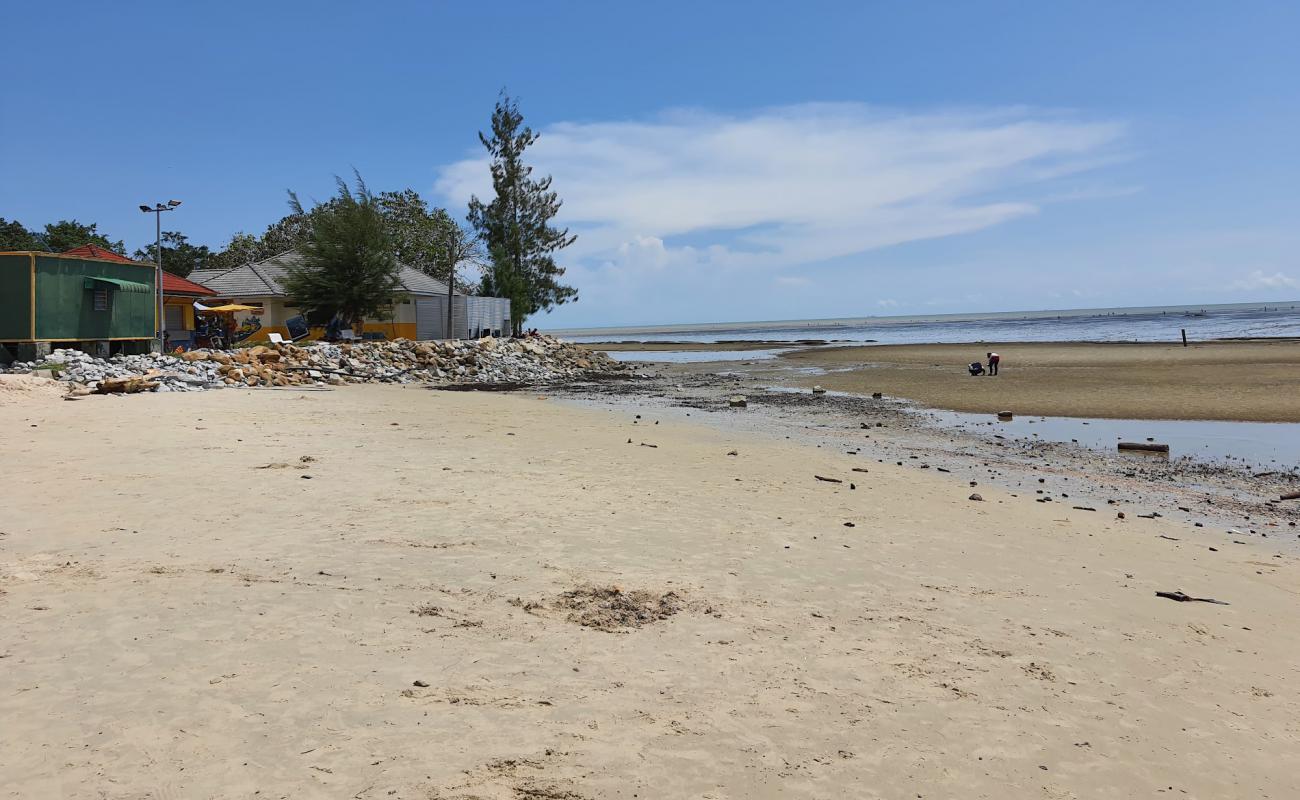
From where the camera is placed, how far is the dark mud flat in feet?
30.3

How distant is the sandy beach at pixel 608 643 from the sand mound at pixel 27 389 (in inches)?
274

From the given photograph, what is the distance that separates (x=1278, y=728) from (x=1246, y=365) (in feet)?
116

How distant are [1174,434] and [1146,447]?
301 centimetres

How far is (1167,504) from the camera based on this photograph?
32.3 ft

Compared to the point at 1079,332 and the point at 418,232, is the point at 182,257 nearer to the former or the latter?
the point at 418,232

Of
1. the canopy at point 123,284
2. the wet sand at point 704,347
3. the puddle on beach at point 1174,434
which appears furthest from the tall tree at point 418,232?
the puddle on beach at point 1174,434

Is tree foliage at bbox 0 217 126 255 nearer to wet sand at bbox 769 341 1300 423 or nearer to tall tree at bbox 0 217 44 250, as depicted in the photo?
tall tree at bbox 0 217 44 250

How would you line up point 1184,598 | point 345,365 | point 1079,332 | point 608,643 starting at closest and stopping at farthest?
1. point 608,643
2. point 1184,598
3. point 345,365
4. point 1079,332

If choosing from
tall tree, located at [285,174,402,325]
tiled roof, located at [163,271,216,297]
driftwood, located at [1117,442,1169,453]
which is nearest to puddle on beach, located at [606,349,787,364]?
tall tree, located at [285,174,402,325]

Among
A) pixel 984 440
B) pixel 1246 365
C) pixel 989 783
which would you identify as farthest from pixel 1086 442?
pixel 1246 365

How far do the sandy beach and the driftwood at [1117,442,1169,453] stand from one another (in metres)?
5.38

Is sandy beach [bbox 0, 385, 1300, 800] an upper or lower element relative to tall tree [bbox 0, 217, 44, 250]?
lower

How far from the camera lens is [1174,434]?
52.3 ft

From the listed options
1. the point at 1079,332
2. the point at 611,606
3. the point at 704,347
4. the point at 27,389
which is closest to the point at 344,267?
the point at 27,389
